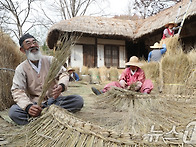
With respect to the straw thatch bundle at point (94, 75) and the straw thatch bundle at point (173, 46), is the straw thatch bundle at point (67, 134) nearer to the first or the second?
the straw thatch bundle at point (173, 46)

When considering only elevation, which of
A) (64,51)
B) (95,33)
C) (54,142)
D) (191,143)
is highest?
(95,33)

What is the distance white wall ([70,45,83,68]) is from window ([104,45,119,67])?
1.33 m

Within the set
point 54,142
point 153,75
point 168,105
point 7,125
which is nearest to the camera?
point 54,142

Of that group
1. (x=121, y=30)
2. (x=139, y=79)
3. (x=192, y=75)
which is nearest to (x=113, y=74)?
(x=121, y=30)

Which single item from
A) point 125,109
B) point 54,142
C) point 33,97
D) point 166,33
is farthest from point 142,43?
point 54,142

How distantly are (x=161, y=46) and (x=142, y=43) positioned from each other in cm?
547

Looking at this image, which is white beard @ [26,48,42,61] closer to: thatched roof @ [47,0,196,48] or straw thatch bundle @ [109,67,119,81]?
thatched roof @ [47,0,196,48]

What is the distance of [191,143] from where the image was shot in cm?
80

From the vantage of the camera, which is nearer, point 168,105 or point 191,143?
point 191,143

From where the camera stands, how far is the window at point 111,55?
8852 millimetres

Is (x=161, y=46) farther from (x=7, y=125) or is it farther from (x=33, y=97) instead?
(x=7, y=125)

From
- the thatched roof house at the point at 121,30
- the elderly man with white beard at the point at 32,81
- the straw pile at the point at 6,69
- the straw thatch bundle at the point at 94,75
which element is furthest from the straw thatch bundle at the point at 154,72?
the straw thatch bundle at the point at 94,75

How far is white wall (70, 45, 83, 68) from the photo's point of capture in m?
8.34

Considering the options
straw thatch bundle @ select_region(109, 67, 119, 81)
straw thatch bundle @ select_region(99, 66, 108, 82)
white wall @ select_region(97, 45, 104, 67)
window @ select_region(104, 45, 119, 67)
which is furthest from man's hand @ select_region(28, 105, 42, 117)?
window @ select_region(104, 45, 119, 67)
